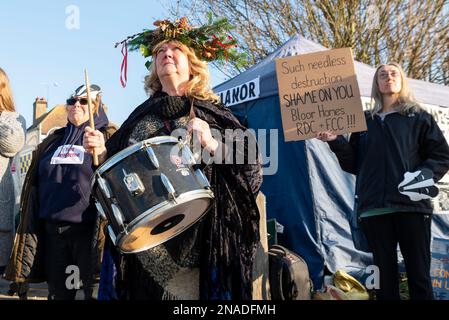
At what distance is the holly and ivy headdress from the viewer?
293 cm

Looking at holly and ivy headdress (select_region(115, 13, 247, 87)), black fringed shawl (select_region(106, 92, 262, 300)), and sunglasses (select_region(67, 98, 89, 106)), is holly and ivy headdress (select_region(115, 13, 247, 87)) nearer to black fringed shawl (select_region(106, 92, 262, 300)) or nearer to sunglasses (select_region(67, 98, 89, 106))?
black fringed shawl (select_region(106, 92, 262, 300))

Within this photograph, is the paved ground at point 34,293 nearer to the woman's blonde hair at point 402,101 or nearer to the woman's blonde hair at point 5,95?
the woman's blonde hair at point 5,95

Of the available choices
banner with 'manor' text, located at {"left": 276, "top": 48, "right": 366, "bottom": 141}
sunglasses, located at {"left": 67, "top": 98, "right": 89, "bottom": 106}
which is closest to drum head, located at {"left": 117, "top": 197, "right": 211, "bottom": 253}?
banner with 'manor' text, located at {"left": 276, "top": 48, "right": 366, "bottom": 141}

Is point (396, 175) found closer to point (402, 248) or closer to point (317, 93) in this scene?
point (402, 248)

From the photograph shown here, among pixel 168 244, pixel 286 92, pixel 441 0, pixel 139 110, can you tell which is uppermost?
pixel 441 0

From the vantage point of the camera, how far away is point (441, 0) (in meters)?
14.6

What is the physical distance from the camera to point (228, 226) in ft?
8.45

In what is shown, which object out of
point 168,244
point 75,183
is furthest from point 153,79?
point 75,183

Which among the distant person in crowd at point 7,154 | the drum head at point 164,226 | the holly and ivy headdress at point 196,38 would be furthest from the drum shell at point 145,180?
the distant person in crowd at point 7,154

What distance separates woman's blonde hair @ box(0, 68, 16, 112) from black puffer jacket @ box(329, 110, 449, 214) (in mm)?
2240

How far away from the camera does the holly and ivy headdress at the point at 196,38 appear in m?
2.93

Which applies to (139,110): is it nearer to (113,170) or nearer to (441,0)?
(113,170)

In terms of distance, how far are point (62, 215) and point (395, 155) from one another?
2214 millimetres

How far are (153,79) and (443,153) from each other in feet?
6.29
